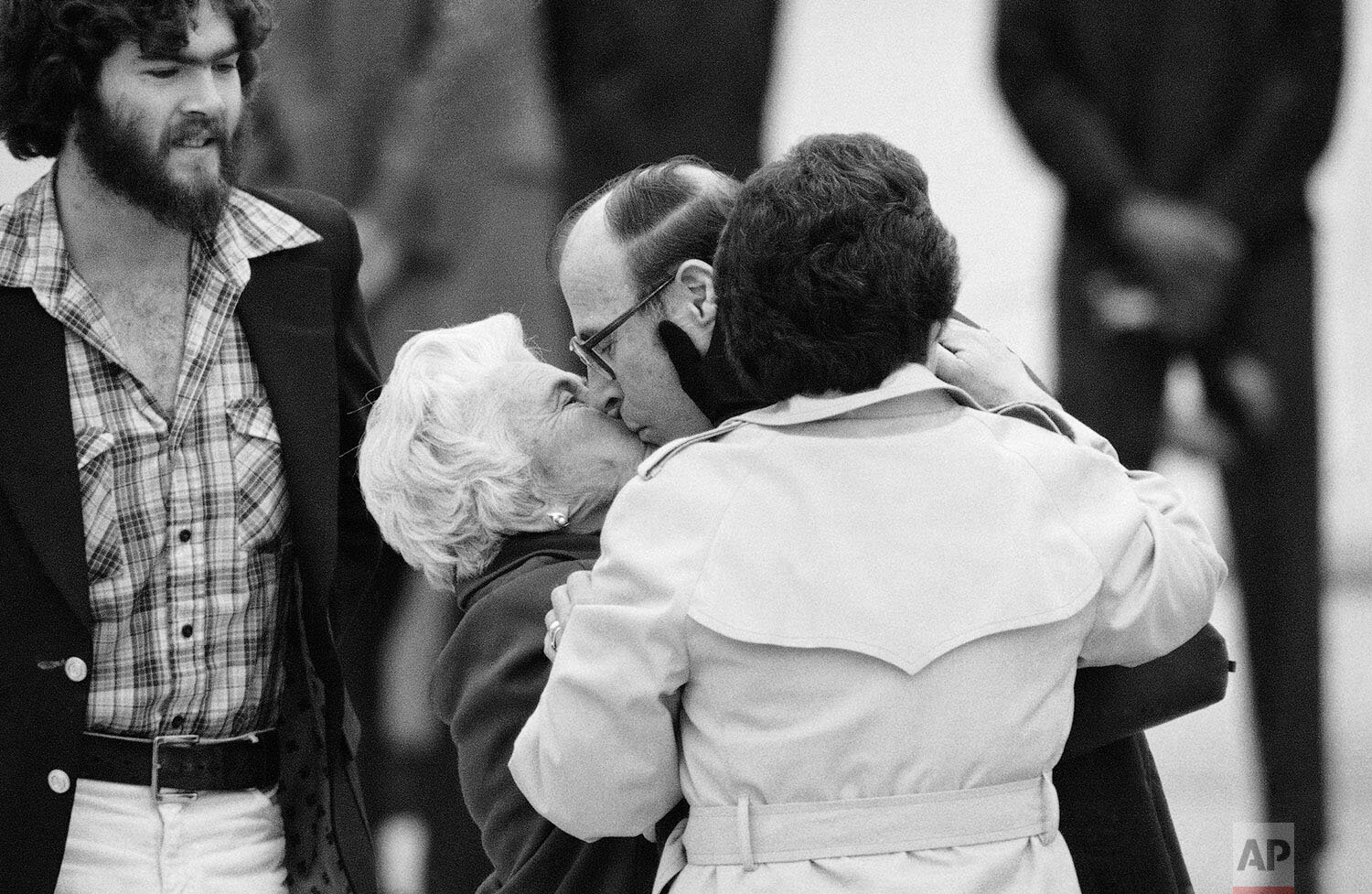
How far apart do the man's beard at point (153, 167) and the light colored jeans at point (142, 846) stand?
33.1 inches

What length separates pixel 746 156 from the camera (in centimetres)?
426

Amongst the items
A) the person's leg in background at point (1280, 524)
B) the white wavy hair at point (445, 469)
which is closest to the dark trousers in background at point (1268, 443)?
the person's leg in background at point (1280, 524)

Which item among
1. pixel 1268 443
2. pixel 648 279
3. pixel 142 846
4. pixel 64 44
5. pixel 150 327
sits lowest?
pixel 1268 443

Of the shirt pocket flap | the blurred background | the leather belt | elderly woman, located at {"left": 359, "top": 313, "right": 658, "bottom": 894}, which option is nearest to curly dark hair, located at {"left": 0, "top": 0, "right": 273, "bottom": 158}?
the shirt pocket flap

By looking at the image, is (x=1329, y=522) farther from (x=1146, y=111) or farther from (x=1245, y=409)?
(x=1146, y=111)

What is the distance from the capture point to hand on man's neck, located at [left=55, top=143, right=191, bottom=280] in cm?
254

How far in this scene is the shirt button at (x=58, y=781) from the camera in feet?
7.61

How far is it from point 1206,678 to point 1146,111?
267 cm

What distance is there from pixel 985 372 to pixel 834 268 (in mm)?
387

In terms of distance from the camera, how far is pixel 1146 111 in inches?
164

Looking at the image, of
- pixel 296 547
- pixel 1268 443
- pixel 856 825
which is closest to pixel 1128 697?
pixel 856 825

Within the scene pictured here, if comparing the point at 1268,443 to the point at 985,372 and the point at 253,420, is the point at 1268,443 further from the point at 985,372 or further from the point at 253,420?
the point at 253,420

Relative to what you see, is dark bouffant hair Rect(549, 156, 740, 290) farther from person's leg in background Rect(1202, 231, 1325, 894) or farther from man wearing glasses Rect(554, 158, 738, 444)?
person's leg in background Rect(1202, 231, 1325, 894)

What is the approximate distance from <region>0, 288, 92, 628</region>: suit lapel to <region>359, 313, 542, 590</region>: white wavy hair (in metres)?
0.43
